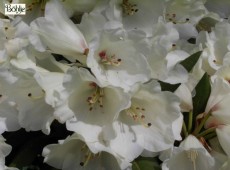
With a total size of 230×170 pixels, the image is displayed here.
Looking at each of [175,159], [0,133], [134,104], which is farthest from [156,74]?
[0,133]

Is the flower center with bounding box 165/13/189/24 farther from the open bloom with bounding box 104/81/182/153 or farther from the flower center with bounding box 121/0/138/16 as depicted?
the open bloom with bounding box 104/81/182/153

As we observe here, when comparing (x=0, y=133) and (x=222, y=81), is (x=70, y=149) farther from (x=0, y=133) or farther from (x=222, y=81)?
(x=222, y=81)

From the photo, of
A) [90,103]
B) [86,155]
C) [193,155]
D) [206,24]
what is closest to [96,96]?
[90,103]

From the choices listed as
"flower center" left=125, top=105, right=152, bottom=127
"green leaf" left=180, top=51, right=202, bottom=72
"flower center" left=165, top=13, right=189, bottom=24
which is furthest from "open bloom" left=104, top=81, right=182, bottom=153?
"flower center" left=165, top=13, right=189, bottom=24

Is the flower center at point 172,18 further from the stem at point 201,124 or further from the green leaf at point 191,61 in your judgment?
the stem at point 201,124

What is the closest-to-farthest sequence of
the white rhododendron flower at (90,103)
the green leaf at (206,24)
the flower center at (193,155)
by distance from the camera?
the white rhododendron flower at (90,103)
the flower center at (193,155)
the green leaf at (206,24)

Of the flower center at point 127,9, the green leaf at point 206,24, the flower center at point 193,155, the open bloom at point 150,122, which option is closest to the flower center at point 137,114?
the open bloom at point 150,122
